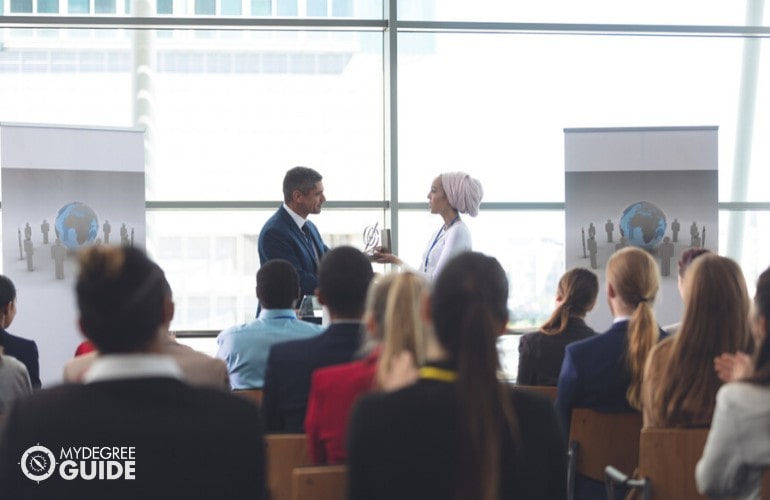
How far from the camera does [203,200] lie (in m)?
6.98

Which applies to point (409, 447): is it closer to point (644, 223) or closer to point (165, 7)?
point (644, 223)

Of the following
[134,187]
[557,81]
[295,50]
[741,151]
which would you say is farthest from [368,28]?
[741,151]

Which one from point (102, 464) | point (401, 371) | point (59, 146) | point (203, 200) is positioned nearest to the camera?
point (102, 464)

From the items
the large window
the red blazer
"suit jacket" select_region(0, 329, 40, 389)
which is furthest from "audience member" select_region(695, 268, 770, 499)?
the large window

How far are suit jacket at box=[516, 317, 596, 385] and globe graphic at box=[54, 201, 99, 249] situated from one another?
3.53 m

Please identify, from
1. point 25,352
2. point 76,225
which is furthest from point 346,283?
point 76,225

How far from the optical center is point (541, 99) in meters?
7.20

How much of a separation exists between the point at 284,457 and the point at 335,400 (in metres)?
0.25

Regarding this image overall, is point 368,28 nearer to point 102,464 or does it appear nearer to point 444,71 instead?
point 444,71

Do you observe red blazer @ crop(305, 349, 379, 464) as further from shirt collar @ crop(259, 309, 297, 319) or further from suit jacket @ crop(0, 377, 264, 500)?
shirt collar @ crop(259, 309, 297, 319)

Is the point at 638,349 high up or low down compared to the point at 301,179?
down

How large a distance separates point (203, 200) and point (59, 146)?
42.2 inches

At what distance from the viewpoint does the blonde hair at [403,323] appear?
211 centimetres

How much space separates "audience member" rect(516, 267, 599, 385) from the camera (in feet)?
12.8
